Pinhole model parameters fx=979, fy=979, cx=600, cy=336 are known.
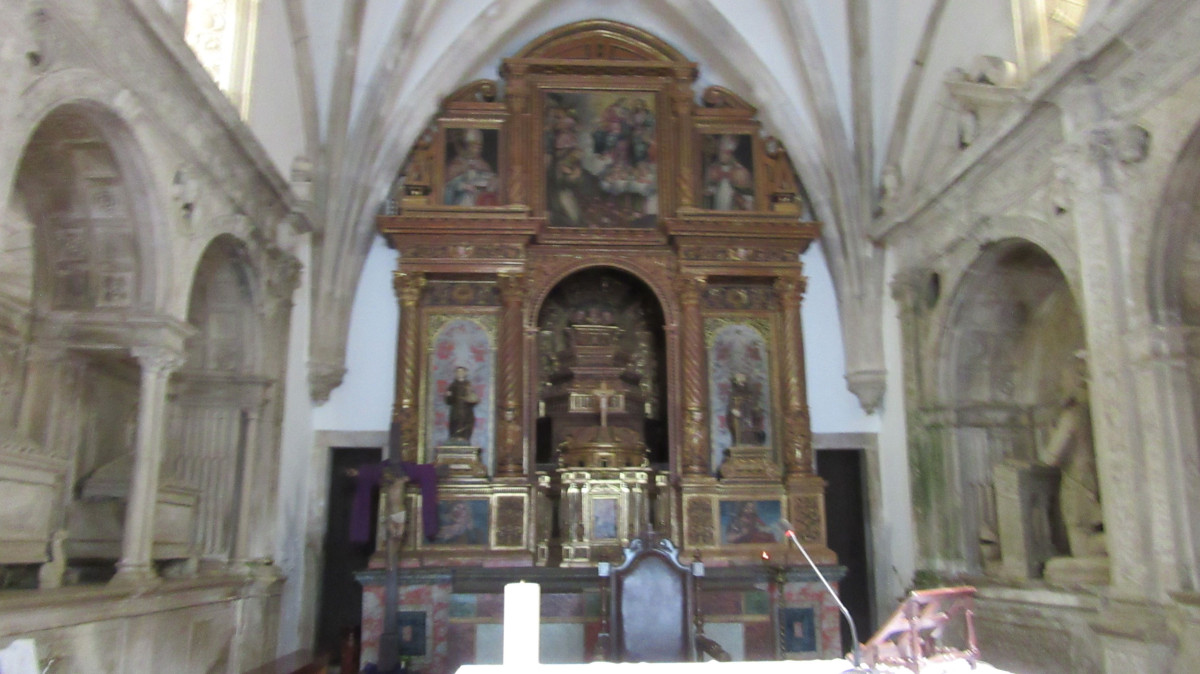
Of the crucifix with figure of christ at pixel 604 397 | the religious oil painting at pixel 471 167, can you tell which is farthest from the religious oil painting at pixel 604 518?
the religious oil painting at pixel 471 167

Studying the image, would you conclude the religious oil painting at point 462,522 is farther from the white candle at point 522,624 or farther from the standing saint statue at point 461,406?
the white candle at point 522,624

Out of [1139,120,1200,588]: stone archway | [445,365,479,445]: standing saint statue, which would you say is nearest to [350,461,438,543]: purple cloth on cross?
[445,365,479,445]: standing saint statue

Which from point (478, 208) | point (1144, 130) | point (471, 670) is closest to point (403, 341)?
point (478, 208)

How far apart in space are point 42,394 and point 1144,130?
833cm

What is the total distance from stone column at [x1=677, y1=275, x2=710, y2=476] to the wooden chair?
2.96m

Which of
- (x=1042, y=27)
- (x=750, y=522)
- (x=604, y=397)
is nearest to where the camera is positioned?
(x=1042, y=27)

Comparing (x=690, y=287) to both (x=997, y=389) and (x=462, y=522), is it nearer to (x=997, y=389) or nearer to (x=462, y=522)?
(x=997, y=389)

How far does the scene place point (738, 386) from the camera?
11188mm

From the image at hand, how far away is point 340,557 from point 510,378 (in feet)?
9.38

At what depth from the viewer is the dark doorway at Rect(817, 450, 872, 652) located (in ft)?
37.5

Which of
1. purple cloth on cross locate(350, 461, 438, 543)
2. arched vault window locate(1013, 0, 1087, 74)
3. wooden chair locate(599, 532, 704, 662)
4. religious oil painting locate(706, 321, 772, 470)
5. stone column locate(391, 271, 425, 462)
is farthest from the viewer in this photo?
religious oil painting locate(706, 321, 772, 470)

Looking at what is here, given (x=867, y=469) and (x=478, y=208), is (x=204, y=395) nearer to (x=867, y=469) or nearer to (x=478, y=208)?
(x=478, y=208)

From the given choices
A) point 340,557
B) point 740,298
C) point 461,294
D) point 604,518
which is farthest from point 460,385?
point 740,298

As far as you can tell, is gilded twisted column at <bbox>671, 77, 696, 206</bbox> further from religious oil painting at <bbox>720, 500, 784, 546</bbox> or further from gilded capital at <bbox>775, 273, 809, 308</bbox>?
religious oil painting at <bbox>720, 500, 784, 546</bbox>
